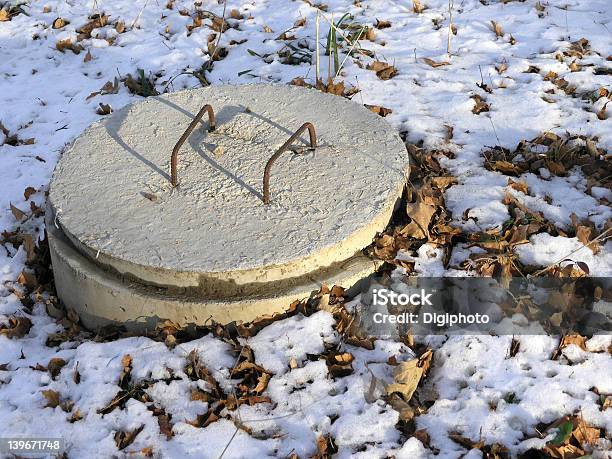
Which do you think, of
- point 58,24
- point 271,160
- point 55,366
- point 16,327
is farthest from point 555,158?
point 58,24

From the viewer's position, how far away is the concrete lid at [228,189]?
10.2 feet

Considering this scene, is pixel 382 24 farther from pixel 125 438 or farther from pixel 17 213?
pixel 125 438

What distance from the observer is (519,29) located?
5.54 m

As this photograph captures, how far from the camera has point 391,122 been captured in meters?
4.51

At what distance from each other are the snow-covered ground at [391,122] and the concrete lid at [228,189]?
13.3 inches

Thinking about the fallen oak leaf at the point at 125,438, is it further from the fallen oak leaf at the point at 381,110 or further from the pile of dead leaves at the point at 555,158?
the fallen oak leaf at the point at 381,110

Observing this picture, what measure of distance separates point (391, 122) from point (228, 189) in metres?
1.47

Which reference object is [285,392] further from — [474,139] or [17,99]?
[17,99]

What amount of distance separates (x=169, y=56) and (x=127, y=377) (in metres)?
3.18

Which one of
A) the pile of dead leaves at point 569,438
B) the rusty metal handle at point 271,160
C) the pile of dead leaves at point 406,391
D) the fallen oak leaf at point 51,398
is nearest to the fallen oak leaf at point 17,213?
the fallen oak leaf at point 51,398

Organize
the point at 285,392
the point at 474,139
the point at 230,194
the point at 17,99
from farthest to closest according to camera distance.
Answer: the point at 17,99 < the point at 474,139 < the point at 230,194 < the point at 285,392

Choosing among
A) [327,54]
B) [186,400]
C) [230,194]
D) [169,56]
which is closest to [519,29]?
[327,54]

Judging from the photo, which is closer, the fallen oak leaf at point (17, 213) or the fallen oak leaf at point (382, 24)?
the fallen oak leaf at point (17, 213)

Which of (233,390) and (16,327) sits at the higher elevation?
(233,390)
